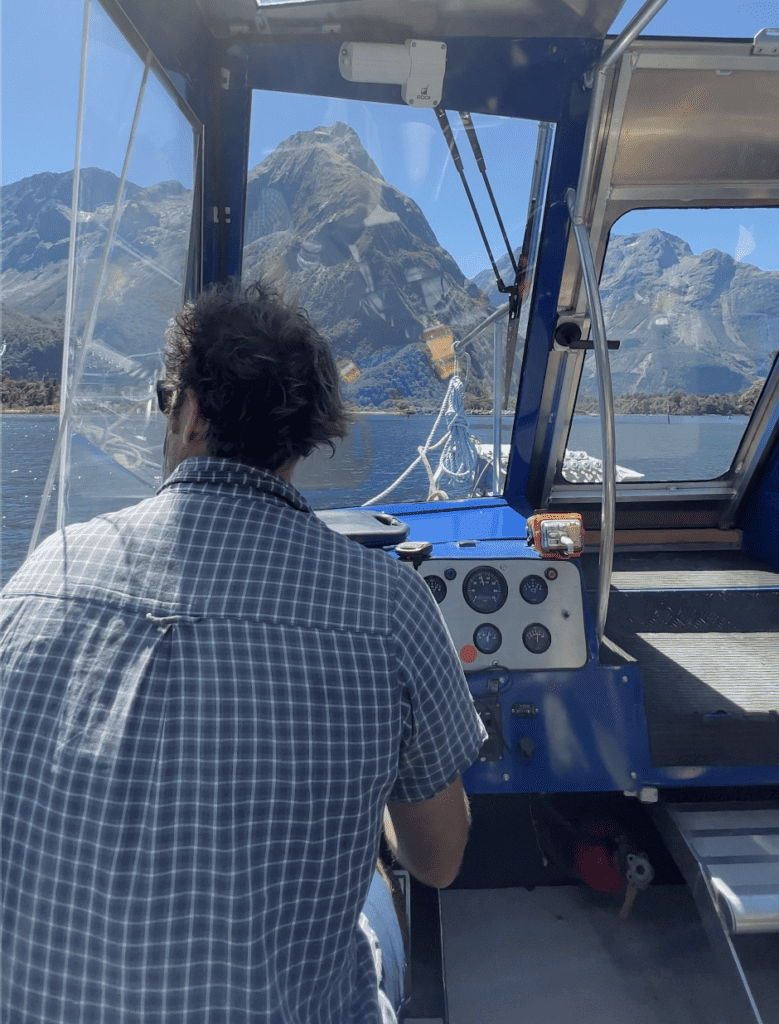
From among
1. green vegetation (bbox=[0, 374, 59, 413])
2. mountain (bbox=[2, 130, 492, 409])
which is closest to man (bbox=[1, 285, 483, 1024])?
green vegetation (bbox=[0, 374, 59, 413])

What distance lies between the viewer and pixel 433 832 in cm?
119

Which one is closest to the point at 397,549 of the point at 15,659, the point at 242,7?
the point at 15,659

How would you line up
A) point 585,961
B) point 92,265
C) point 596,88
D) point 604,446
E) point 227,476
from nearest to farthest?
point 227,476
point 92,265
point 604,446
point 585,961
point 596,88

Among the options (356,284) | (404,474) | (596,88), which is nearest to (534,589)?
(404,474)

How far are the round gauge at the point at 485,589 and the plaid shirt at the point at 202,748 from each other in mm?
1394

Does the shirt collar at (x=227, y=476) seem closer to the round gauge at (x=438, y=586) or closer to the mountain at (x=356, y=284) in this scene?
the mountain at (x=356, y=284)

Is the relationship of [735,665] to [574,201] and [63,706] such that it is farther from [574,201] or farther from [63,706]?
[63,706]

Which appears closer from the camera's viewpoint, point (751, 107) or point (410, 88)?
point (410, 88)

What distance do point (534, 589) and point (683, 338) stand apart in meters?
1.71

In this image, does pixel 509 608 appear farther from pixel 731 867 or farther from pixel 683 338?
pixel 683 338

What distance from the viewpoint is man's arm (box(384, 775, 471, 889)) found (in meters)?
1.15

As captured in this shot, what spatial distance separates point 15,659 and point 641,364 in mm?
3119

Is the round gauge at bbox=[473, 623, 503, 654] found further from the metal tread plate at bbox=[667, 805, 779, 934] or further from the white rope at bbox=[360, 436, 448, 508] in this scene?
the white rope at bbox=[360, 436, 448, 508]

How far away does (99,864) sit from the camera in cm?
81
